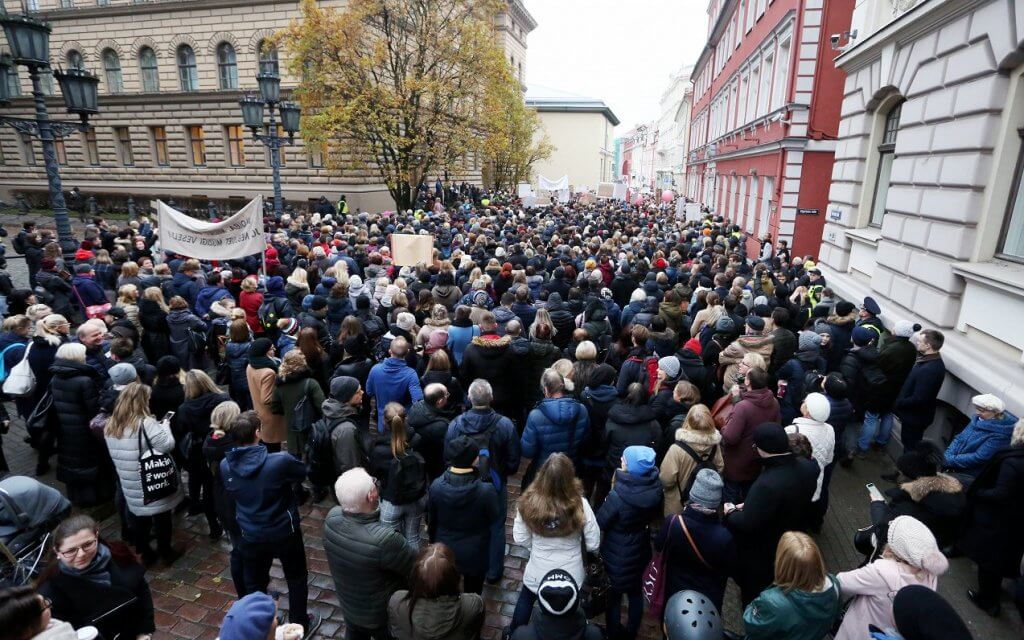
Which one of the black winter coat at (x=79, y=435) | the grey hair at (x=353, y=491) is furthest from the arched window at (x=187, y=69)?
the grey hair at (x=353, y=491)

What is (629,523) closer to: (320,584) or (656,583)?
(656,583)

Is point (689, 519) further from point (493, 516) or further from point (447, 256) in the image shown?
point (447, 256)

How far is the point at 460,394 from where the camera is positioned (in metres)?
6.16

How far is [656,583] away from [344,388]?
291 centimetres

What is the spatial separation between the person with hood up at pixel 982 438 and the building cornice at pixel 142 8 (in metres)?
32.4

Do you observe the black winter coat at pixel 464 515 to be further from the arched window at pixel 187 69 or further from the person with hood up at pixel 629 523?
the arched window at pixel 187 69

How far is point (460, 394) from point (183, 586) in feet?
9.89

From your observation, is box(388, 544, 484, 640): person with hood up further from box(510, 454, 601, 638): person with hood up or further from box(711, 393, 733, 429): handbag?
box(711, 393, 733, 429): handbag

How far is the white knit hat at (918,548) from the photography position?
2.96 m

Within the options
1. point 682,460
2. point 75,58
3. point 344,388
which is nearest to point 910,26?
point 682,460

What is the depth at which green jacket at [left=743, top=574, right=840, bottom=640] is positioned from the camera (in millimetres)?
3016

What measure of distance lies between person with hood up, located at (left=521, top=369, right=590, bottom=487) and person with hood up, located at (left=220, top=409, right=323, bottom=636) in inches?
76.2

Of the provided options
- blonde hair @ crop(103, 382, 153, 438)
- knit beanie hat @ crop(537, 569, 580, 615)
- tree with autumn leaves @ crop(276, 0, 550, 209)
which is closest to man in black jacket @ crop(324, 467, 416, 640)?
knit beanie hat @ crop(537, 569, 580, 615)

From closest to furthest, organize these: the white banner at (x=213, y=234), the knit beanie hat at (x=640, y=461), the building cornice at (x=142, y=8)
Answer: the knit beanie hat at (x=640, y=461) < the white banner at (x=213, y=234) < the building cornice at (x=142, y=8)
